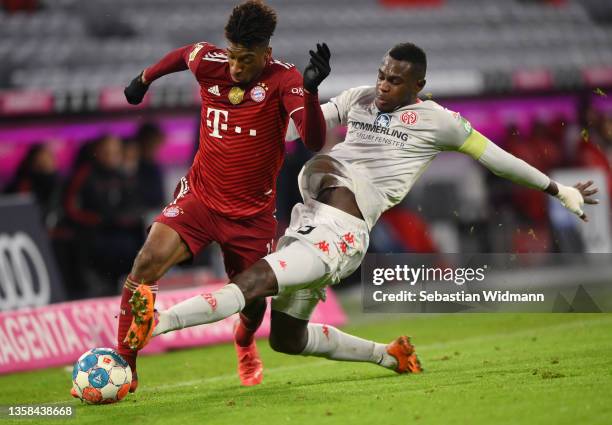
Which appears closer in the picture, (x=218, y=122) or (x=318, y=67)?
(x=318, y=67)

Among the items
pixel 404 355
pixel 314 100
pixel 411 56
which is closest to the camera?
pixel 314 100

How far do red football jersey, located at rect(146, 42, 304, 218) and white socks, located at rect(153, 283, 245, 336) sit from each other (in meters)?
0.85

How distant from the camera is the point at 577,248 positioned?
47.3 ft

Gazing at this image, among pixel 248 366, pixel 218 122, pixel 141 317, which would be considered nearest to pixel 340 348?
pixel 248 366

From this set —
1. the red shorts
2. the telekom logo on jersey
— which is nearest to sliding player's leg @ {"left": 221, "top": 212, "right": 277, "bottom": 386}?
the red shorts

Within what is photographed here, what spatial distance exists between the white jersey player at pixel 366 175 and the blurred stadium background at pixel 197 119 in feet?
15.5

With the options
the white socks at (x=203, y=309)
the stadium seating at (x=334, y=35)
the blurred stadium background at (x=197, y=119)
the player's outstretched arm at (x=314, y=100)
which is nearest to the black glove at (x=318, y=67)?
the player's outstretched arm at (x=314, y=100)

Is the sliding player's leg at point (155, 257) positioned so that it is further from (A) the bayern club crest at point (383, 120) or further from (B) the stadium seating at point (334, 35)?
(B) the stadium seating at point (334, 35)

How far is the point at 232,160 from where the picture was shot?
21.5 ft

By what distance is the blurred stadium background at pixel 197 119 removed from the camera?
13.2 meters

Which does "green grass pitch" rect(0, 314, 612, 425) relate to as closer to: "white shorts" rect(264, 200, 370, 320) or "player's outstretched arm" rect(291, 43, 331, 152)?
"white shorts" rect(264, 200, 370, 320)

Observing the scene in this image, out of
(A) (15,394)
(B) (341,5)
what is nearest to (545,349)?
(A) (15,394)

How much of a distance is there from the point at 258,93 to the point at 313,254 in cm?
107

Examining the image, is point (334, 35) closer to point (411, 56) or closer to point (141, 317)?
point (411, 56)
